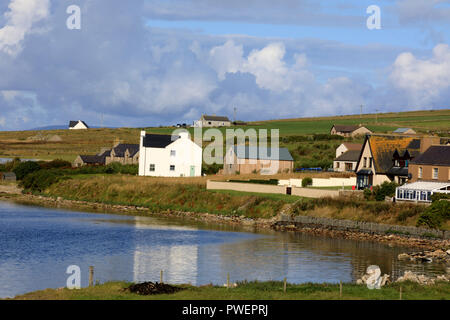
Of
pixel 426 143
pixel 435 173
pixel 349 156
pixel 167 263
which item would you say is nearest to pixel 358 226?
pixel 435 173

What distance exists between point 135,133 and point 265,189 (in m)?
107

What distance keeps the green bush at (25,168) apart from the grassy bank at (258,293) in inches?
2855

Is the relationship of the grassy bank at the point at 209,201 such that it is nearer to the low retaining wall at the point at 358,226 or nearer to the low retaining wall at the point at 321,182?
the low retaining wall at the point at 358,226

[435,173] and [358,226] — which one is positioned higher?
[435,173]

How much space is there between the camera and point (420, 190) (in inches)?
2355

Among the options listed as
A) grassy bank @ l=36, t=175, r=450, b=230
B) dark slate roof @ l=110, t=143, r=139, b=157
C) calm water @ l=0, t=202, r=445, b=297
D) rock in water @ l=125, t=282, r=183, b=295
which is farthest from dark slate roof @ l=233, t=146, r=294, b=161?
rock in water @ l=125, t=282, r=183, b=295

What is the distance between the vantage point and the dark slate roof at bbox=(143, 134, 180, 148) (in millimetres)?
92250

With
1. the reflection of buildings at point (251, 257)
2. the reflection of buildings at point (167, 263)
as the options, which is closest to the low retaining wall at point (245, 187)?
the reflection of buildings at point (251, 257)

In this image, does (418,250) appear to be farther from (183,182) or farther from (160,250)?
(183,182)

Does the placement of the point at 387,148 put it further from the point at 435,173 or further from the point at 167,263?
the point at 167,263

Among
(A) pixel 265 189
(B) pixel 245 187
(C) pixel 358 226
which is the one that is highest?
(B) pixel 245 187

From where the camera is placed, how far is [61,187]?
291ft
